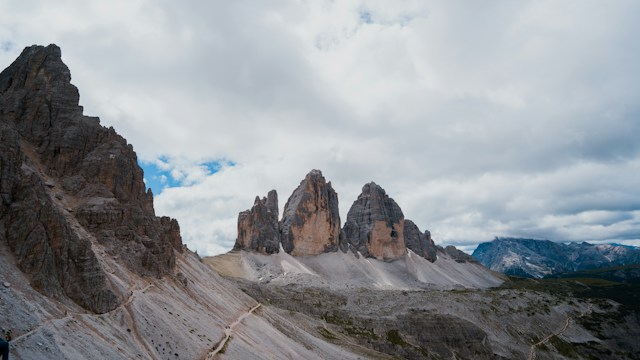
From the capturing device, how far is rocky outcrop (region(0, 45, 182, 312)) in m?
37.1

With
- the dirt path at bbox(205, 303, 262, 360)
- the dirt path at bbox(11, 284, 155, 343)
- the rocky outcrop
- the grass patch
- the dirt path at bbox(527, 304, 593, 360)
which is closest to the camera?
the dirt path at bbox(11, 284, 155, 343)

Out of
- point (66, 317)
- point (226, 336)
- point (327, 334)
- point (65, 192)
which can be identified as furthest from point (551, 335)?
point (66, 317)

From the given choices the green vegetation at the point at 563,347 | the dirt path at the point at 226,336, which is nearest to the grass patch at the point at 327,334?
the dirt path at the point at 226,336

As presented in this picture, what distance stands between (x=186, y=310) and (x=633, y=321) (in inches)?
5861

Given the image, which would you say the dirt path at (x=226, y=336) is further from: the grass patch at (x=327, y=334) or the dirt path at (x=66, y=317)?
the grass patch at (x=327, y=334)

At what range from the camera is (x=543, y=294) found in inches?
6181

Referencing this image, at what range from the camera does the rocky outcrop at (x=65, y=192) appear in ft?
122

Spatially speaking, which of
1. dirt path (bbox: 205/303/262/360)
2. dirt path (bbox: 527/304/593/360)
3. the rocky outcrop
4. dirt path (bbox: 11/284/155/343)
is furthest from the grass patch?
dirt path (bbox: 527/304/593/360)

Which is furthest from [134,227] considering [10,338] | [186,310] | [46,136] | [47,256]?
[10,338]

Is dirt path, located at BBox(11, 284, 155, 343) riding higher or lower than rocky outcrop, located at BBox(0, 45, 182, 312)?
lower

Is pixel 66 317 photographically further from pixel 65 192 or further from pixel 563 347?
pixel 563 347

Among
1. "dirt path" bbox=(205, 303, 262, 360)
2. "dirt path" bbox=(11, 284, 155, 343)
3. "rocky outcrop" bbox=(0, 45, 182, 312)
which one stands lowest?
"dirt path" bbox=(205, 303, 262, 360)

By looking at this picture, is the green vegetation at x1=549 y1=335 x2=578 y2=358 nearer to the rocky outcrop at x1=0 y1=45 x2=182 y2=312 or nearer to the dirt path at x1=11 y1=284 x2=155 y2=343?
the rocky outcrop at x1=0 y1=45 x2=182 y2=312

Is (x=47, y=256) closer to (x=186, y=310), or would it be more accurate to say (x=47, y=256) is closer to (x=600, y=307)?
(x=186, y=310)
